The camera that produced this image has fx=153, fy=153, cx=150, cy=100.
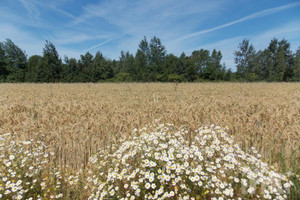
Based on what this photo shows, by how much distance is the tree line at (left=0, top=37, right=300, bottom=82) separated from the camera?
44.2 metres

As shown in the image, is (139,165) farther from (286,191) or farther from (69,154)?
(286,191)

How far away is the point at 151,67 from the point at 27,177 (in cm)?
4841

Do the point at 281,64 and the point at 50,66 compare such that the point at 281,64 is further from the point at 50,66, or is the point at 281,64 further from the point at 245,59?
the point at 50,66

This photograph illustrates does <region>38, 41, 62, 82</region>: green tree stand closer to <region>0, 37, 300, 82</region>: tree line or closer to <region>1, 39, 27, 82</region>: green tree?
<region>0, 37, 300, 82</region>: tree line

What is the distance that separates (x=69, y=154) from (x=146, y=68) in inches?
1862

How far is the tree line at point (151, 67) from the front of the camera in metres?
44.2

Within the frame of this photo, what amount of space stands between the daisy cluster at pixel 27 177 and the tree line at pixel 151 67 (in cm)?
4207

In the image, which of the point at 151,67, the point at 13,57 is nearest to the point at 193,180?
the point at 151,67

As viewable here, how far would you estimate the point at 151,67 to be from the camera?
162 ft

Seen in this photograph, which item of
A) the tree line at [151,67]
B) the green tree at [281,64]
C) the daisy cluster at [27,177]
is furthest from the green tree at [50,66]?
the green tree at [281,64]

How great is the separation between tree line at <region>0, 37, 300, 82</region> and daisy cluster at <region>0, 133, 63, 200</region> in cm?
4207

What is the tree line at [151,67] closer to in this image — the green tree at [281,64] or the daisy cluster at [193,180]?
the green tree at [281,64]

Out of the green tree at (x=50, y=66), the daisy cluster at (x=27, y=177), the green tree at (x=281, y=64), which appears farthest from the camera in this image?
the green tree at (x=281, y=64)

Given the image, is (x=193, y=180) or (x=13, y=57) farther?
(x=13, y=57)
